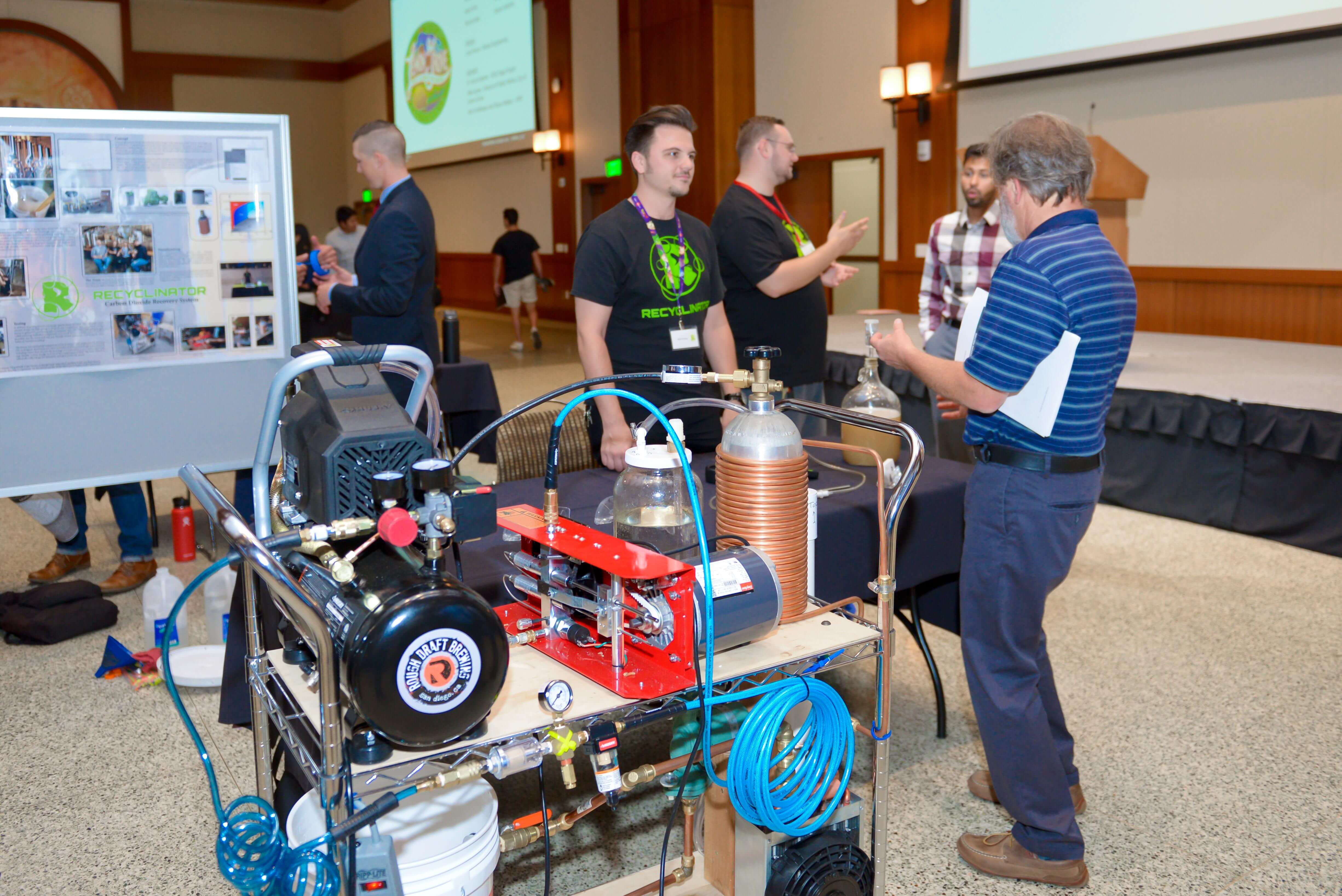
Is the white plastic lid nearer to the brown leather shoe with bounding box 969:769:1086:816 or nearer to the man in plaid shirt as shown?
the brown leather shoe with bounding box 969:769:1086:816

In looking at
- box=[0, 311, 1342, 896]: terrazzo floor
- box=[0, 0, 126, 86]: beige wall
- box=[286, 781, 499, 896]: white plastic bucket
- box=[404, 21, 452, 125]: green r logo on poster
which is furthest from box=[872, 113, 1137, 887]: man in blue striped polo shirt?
box=[0, 0, 126, 86]: beige wall

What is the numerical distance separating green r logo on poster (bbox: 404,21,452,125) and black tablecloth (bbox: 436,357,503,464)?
29.5 ft

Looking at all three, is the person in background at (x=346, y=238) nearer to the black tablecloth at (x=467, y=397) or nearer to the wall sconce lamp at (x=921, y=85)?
the black tablecloth at (x=467, y=397)

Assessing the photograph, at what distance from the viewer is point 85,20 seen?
45.7ft

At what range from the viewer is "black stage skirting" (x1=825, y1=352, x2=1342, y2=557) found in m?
3.71

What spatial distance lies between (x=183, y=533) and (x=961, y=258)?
2.97m

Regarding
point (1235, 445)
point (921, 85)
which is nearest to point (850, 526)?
point (1235, 445)

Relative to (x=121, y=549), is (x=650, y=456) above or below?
above

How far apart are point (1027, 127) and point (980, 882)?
1351mm

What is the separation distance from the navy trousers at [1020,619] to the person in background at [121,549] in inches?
109

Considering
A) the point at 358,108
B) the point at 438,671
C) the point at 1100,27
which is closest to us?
the point at 438,671

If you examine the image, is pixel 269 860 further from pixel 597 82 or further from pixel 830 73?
pixel 597 82

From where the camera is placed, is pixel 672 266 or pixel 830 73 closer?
pixel 672 266

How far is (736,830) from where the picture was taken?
165cm
